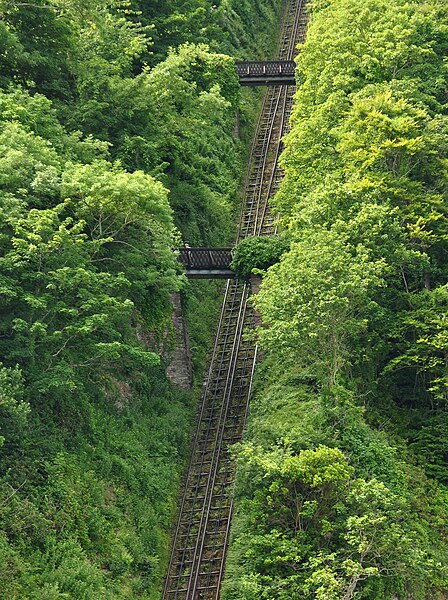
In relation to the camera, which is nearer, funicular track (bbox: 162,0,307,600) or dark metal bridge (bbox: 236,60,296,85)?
funicular track (bbox: 162,0,307,600)

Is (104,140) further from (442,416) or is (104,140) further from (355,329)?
(442,416)

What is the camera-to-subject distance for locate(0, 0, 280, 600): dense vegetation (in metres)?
23.2

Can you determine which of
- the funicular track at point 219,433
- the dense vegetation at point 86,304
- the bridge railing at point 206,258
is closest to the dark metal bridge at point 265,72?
the funicular track at point 219,433

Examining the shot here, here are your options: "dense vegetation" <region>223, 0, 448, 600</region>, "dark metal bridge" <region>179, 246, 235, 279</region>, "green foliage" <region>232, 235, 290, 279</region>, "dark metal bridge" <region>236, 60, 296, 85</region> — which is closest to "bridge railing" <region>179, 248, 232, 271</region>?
"dark metal bridge" <region>179, 246, 235, 279</region>

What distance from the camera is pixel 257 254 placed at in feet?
110

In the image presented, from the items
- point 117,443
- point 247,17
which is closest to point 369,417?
point 117,443

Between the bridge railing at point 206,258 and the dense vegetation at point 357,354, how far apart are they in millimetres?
2824

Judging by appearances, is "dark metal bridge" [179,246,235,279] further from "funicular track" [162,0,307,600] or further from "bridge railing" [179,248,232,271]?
"funicular track" [162,0,307,600]

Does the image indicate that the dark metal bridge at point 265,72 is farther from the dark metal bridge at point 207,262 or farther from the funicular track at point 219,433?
the dark metal bridge at point 207,262

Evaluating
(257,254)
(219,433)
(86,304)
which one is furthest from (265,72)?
(86,304)

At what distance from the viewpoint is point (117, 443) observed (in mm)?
28172

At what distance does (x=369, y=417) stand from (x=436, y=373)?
260 centimetres

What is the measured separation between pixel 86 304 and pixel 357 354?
360 inches

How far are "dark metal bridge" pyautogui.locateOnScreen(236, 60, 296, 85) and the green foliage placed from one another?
54.7 ft
